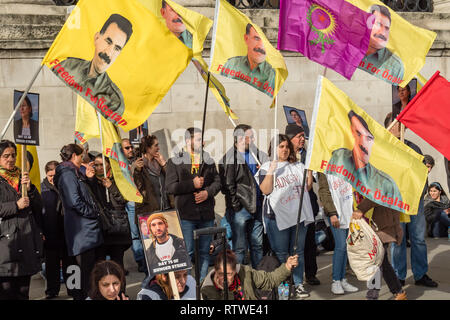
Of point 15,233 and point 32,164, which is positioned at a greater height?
point 32,164

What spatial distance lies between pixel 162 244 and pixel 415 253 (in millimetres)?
3592

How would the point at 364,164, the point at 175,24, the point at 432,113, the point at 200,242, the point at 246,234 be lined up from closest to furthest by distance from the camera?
the point at 364,164
the point at 432,113
the point at 175,24
the point at 200,242
the point at 246,234

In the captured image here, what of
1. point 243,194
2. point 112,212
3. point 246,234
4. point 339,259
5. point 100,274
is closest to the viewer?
point 100,274

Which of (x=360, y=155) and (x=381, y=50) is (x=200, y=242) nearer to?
(x=360, y=155)

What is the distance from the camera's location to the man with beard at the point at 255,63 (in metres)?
7.78

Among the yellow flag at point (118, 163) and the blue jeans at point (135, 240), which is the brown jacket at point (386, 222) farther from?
the blue jeans at point (135, 240)

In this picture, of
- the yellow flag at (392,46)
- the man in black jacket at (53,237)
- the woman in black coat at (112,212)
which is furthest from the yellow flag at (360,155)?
the man in black jacket at (53,237)

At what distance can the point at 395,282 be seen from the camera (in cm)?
786

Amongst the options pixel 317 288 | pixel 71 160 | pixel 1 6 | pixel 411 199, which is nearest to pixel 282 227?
pixel 317 288

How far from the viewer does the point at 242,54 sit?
7.76 m

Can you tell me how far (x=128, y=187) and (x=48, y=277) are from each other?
1703mm

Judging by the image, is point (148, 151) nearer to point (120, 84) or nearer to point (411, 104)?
point (120, 84)

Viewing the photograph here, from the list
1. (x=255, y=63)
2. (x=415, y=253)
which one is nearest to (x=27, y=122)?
(x=255, y=63)

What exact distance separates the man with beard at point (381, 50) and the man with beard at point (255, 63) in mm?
1002
